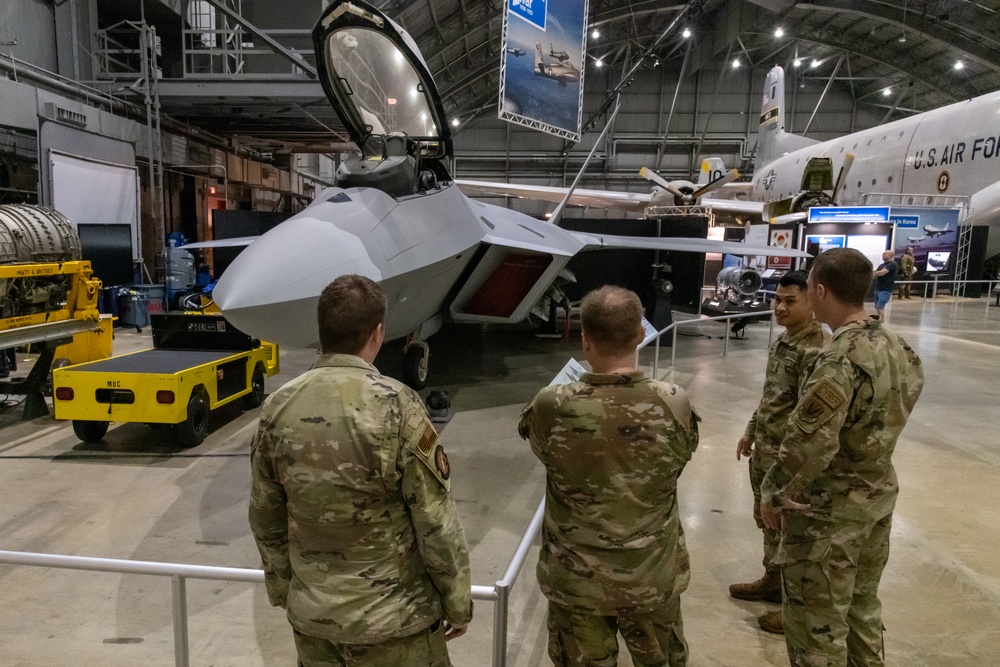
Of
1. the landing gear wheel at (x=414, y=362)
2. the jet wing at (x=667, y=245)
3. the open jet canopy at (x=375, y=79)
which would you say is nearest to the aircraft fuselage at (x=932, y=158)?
the jet wing at (x=667, y=245)

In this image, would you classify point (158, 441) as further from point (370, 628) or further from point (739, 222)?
point (739, 222)

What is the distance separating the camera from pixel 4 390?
607cm

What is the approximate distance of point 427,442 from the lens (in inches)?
64.3

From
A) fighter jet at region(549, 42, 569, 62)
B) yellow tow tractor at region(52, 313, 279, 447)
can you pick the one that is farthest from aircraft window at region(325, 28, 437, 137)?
fighter jet at region(549, 42, 569, 62)

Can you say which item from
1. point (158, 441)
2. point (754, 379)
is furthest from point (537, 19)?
point (158, 441)

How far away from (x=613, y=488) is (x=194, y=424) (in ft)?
15.5

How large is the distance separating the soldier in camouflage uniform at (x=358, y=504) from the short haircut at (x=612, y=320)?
0.56m

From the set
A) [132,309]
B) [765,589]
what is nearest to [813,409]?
[765,589]

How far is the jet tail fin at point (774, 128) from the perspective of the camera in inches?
1024

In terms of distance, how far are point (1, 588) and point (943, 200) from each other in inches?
943

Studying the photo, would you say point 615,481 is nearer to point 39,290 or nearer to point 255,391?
point 255,391

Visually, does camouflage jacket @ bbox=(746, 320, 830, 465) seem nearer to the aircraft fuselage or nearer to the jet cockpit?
the jet cockpit

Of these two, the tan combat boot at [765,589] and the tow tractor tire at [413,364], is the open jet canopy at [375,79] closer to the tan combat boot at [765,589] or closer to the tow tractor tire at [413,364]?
the tow tractor tire at [413,364]

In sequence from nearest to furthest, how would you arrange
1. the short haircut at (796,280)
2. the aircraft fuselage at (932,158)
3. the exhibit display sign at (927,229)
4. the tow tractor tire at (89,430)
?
1. the short haircut at (796,280)
2. the tow tractor tire at (89,430)
3. the aircraft fuselage at (932,158)
4. the exhibit display sign at (927,229)
